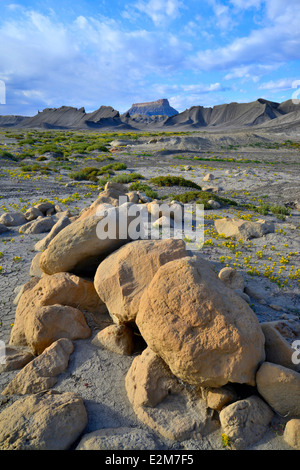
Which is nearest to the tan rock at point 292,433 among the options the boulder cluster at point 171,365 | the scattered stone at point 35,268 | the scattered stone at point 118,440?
the boulder cluster at point 171,365

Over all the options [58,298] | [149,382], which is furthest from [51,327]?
[149,382]

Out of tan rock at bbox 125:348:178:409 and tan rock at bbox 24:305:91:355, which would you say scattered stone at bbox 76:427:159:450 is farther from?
tan rock at bbox 24:305:91:355

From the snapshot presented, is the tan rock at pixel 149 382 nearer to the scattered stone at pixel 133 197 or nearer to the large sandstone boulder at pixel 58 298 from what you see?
the large sandstone boulder at pixel 58 298

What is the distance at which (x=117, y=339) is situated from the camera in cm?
564

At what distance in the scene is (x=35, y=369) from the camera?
5.10 meters

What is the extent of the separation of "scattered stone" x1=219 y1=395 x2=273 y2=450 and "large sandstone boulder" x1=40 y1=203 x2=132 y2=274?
3691 millimetres

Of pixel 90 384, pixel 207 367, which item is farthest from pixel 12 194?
pixel 207 367

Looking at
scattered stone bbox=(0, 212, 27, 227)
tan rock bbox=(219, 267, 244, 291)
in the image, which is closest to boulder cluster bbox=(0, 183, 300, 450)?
tan rock bbox=(219, 267, 244, 291)

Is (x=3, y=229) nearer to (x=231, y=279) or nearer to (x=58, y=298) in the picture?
(x=58, y=298)

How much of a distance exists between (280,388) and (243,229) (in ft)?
26.2

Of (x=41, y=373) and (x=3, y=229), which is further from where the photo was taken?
(x=3, y=229)

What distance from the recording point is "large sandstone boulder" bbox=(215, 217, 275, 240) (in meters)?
11.5

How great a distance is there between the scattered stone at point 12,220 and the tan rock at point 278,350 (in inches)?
437
